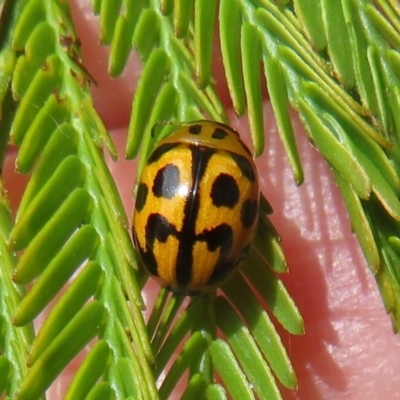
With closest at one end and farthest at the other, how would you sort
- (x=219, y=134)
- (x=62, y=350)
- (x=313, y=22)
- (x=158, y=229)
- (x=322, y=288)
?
1. (x=62, y=350)
2. (x=313, y=22)
3. (x=158, y=229)
4. (x=219, y=134)
5. (x=322, y=288)

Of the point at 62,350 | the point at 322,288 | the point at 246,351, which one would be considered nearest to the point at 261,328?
the point at 246,351

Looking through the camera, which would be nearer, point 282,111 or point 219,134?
point 282,111

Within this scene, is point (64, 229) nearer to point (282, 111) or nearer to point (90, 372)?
point (90, 372)

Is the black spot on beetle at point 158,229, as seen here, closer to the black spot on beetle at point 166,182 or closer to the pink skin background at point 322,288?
the black spot on beetle at point 166,182

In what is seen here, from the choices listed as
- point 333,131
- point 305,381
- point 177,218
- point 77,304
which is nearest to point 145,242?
point 177,218

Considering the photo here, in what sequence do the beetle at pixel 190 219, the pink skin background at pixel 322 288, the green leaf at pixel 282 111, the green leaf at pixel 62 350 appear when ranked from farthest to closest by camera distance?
the pink skin background at pixel 322 288, the beetle at pixel 190 219, the green leaf at pixel 282 111, the green leaf at pixel 62 350

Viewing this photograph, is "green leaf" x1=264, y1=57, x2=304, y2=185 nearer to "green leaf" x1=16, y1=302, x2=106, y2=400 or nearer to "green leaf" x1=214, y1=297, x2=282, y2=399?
"green leaf" x1=214, y1=297, x2=282, y2=399

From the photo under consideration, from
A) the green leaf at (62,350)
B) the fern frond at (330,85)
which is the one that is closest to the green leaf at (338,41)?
the fern frond at (330,85)
